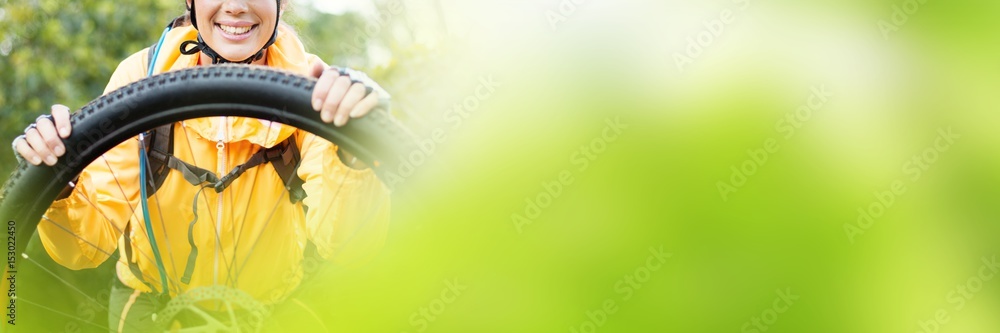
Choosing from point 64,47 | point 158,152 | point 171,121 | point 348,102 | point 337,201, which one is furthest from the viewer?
point 64,47

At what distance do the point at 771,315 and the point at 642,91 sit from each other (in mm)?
129

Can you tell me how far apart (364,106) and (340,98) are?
0.04 metres

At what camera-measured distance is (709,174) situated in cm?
41

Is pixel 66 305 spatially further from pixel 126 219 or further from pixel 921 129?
pixel 921 129

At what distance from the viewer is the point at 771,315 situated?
0.42 meters

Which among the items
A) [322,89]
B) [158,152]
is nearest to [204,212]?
[158,152]

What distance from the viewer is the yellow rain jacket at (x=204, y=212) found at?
1.97 meters

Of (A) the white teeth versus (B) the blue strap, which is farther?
(A) the white teeth

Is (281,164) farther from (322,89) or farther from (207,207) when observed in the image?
(322,89)

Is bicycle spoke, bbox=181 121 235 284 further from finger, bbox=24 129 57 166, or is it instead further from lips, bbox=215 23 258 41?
finger, bbox=24 129 57 166

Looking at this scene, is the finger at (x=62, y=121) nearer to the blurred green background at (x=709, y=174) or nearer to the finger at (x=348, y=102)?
the finger at (x=348, y=102)

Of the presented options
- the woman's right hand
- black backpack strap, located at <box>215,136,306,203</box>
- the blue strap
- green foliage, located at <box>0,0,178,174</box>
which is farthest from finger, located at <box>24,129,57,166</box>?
green foliage, located at <box>0,0,178,174</box>

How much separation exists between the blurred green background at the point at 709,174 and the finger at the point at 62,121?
1.32 meters

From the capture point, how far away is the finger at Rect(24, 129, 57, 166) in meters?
1.58
